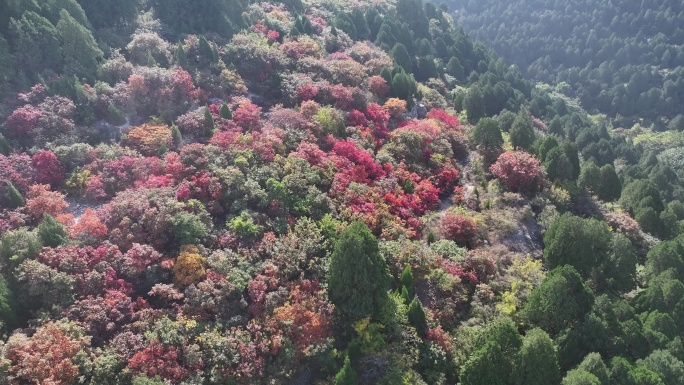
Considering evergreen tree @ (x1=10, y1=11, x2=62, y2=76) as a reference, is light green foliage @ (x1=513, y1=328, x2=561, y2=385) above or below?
below

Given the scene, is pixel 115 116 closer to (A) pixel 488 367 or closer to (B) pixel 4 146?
(B) pixel 4 146

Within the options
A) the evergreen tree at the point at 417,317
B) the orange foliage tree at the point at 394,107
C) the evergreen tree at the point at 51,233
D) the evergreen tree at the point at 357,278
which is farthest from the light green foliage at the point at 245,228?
the orange foliage tree at the point at 394,107

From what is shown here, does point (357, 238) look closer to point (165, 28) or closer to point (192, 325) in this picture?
point (192, 325)

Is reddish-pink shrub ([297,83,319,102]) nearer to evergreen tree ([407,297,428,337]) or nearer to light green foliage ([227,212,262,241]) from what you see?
light green foliage ([227,212,262,241])

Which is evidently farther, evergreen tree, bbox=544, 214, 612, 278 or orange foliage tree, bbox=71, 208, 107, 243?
evergreen tree, bbox=544, 214, 612, 278

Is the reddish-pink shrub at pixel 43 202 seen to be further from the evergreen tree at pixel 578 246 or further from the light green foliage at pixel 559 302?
the evergreen tree at pixel 578 246

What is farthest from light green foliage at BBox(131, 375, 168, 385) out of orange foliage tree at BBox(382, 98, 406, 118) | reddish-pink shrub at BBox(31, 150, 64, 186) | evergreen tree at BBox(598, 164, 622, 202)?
evergreen tree at BBox(598, 164, 622, 202)

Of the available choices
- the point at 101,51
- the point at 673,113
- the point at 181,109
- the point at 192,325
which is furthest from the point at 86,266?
the point at 673,113
